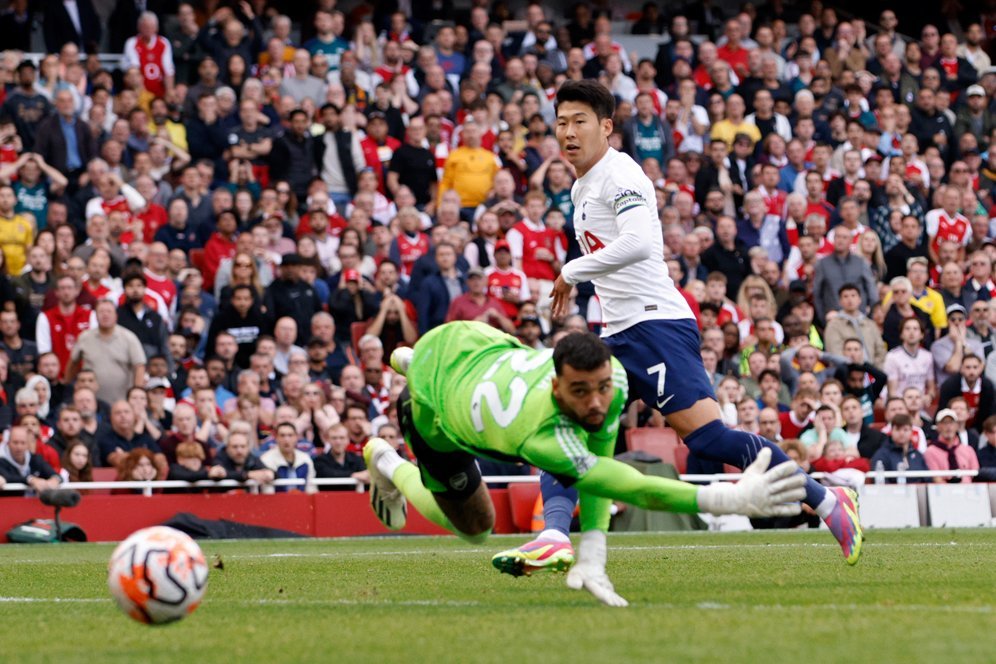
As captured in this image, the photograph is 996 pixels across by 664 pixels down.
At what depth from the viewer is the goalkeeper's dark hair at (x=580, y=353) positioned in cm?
651

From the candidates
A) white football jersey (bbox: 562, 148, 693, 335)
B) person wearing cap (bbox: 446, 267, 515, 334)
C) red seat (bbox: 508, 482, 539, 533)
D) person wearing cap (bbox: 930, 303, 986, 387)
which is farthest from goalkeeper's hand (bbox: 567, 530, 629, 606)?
person wearing cap (bbox: 930, 303, 986, 387)

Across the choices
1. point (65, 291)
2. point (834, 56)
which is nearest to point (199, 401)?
point (65, 291)

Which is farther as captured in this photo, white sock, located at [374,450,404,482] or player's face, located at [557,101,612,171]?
player's face, located at [557,101,612,171]

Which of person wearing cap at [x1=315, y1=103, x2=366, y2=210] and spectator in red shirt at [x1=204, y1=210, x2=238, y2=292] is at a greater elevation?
person wearing cap at [x1=315, y1=103, x2=366, y2=210]

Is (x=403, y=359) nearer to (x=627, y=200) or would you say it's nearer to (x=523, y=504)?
(x=627, y=200)

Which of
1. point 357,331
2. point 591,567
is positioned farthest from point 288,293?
point 591,567

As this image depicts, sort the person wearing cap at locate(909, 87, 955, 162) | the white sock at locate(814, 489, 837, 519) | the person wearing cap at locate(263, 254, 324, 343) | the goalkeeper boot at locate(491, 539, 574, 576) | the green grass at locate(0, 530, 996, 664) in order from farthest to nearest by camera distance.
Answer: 1. the person wearing cap at locate(909, 87, 955, 162)
2. the person wearing cap at locate(263, 254, 324, 343)
3. the white sock at locate(814, 489, 837, 519)
4. the goalkeeper boot at locate(491, 539, 574, 576)
5. the green grass at locate(0, 530, 996, 664)

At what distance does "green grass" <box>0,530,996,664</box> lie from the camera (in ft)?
17.5

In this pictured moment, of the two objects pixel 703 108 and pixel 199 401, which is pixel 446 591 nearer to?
pixel 199 401

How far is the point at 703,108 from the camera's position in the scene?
2259cm

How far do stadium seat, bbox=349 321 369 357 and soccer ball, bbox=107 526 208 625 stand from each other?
12.0 meters

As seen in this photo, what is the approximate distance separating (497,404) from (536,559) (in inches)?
43.0

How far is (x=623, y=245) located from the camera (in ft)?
26.5

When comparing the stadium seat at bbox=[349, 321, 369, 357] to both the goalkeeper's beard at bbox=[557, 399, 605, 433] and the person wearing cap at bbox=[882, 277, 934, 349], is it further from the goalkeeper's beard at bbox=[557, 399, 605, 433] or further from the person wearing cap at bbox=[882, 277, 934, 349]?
the goalkeeper's beard at bbox=[557, 399, 605, 433]
